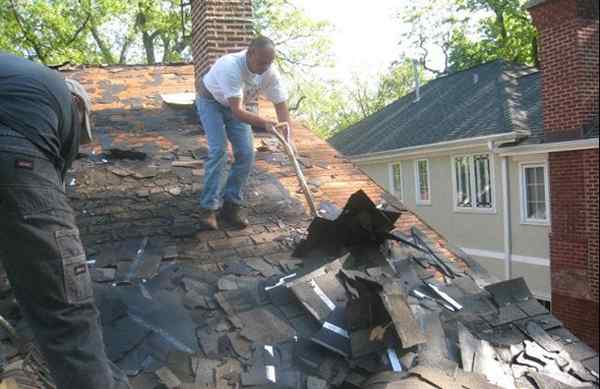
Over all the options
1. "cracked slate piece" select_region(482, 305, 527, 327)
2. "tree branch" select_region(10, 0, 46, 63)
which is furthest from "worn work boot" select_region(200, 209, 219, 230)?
"tree branch" select_region(10, 0, 46, 63)

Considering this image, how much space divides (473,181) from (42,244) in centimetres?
1324

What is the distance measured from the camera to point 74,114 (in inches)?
87.3

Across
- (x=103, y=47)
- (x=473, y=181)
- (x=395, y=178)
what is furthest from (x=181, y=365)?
(x=103, y=47)

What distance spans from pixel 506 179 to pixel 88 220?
10.2 m

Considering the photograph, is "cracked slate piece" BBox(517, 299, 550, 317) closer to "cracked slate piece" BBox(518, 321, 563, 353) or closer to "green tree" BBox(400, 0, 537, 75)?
"cracked slate piece" BBox(518, 321, 563, 353)

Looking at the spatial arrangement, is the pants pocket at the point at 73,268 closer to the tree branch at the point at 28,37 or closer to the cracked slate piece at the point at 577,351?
the cracked slate piece at the point at 577,351

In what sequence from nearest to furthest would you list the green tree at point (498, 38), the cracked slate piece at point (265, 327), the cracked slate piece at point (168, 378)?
the cracked slate piece at point (168, 378) < the cracked slate piece at point (265, 327) < the green tree at point (498, 38)

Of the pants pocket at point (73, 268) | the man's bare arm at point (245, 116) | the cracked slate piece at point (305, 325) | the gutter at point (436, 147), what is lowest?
the cracked slate piece at point (305, 325)

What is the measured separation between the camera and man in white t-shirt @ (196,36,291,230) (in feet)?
15.0

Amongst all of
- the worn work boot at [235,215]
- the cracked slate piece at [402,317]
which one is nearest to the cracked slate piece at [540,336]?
the cracked slate piece at [402,317]

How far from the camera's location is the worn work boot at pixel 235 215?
16.0 feet

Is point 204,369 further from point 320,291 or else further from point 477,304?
point 477,304

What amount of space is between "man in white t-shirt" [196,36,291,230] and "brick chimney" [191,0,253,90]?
2666 millimetres

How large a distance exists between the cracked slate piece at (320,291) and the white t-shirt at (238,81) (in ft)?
5.71
